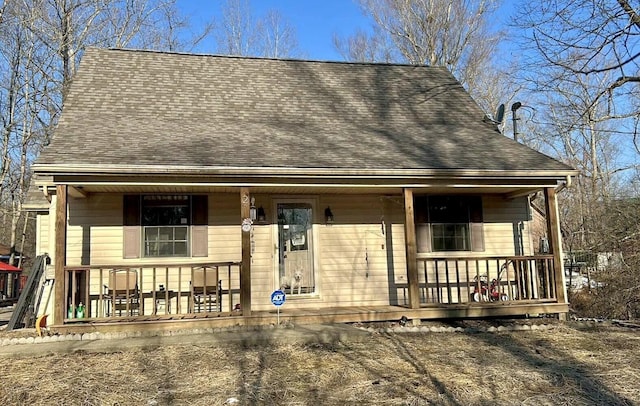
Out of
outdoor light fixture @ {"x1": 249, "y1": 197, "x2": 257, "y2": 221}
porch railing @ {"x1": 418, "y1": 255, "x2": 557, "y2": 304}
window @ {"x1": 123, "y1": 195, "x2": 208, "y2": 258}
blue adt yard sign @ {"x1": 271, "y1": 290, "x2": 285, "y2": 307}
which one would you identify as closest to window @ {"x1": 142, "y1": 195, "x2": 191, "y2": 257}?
window @ {"x1": 123, "y1": 195, "x2": 208, "y2": 258}

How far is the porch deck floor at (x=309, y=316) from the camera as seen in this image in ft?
22.9

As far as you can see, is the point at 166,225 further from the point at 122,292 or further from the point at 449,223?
the point at 449,223

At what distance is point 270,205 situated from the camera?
8.85 metres

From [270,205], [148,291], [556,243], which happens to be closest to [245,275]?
[270,205]

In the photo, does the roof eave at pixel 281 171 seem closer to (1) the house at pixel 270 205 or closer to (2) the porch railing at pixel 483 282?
(1) the house at pixel 270 205

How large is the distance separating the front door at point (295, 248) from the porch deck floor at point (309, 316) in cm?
56

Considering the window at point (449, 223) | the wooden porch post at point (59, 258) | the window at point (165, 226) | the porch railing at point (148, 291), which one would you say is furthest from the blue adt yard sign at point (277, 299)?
the window at point (449, 223)

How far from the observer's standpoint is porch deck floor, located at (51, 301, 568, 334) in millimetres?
6969

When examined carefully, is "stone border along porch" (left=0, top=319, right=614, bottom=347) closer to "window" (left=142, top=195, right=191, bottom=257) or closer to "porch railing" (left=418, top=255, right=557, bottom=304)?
"porch railing" (left=418, top=255, right=557, bottom=304)

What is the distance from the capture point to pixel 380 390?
14.8 ft

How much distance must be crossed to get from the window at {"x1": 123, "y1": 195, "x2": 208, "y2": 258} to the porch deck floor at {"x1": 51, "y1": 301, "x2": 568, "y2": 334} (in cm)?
146

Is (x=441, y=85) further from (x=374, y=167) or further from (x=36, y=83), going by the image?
(x=36, y=83)

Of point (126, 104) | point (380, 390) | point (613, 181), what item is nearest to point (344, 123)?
point (126, 104)

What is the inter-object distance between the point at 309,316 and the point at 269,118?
398 centimetres
